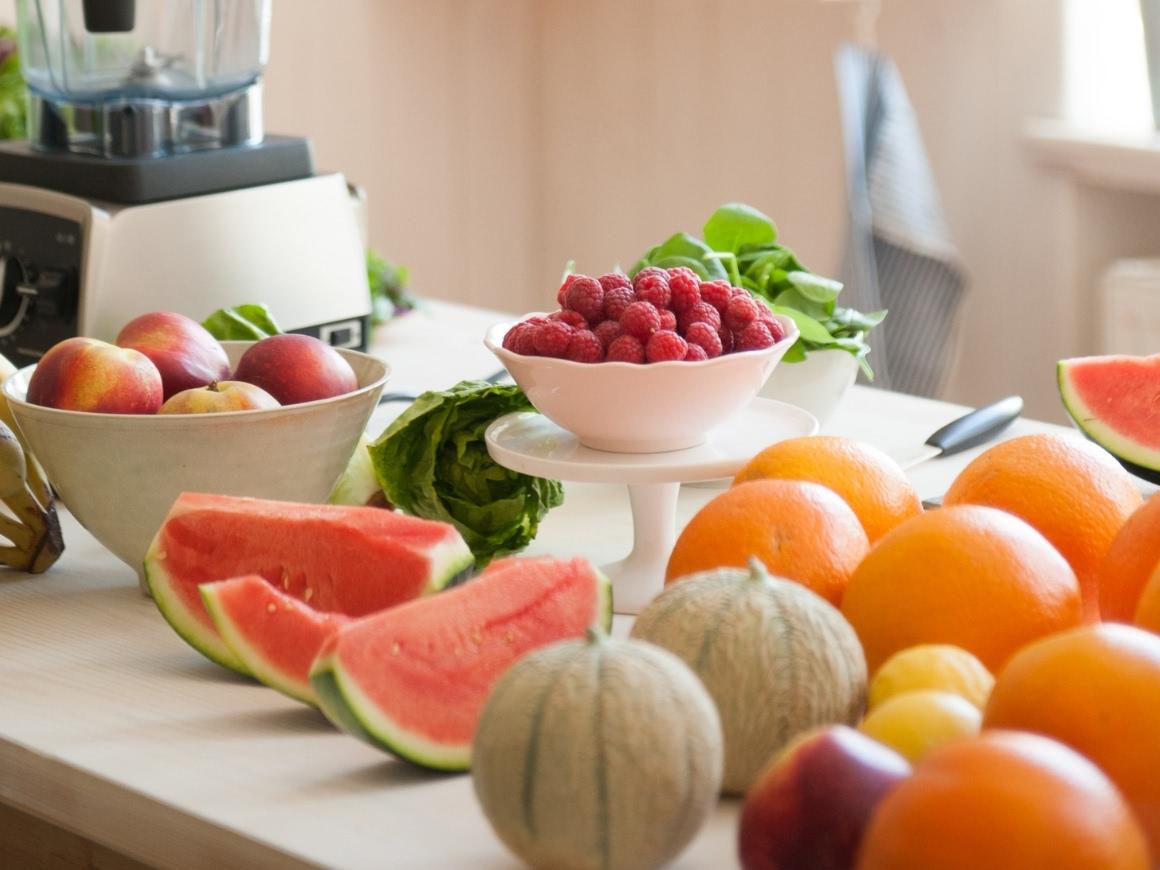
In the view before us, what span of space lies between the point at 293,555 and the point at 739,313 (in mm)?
316

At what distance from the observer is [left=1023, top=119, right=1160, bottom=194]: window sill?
8.57 ft

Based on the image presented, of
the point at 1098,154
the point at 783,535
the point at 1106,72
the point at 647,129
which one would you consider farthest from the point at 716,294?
the point at 647,129

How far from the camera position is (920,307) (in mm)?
2537

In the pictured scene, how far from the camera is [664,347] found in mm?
898

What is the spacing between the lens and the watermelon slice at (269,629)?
806 millimetres

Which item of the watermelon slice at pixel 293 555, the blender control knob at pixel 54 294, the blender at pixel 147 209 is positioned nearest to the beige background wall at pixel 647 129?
the blender at pixel 147 209

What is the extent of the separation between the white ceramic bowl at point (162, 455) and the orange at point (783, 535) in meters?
0.29

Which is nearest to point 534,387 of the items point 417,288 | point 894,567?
point 894,567

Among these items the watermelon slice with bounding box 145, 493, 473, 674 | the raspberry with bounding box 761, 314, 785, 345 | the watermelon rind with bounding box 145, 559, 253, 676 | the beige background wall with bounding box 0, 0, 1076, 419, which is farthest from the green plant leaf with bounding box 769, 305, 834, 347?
the beige background wall with bounding box 0, 0, 1076, 419

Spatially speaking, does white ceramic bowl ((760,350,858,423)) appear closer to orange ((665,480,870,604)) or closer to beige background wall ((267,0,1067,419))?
orange ((665,480,870,604))

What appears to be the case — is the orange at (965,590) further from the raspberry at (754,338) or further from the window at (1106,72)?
the window at (1106,72)

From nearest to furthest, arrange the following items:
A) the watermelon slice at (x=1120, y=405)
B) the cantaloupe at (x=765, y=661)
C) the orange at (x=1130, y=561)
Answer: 1. the cantaloupe at (x=765, y=661)
2. the orange at (x=1130, y=561)
3. the watermelon slice at (x=1120, y=405)

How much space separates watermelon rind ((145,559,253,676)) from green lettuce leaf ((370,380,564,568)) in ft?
0.70

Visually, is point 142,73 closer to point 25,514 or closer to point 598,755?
point 25,514
